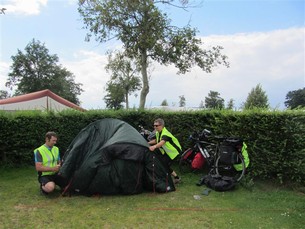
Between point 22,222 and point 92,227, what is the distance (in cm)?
106

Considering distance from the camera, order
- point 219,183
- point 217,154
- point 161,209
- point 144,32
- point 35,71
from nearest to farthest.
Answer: point 161,209 < point 219,183 < point 217,154 < point 144,32 < point 35,71

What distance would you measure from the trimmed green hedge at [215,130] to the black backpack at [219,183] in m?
0.73

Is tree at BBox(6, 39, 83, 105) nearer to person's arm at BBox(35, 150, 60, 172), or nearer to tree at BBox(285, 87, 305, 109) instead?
person's arm at BBox(35, 150, 60, 172)

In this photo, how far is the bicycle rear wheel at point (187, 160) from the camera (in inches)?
274

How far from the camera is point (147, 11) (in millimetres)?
14633

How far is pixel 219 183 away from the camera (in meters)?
5.65

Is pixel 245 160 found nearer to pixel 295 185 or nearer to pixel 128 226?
pixel 295 185

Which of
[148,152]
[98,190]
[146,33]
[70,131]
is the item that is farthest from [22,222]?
[146,33]

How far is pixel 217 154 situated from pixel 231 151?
1.61 feet

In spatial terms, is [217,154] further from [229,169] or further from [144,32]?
[144,32]

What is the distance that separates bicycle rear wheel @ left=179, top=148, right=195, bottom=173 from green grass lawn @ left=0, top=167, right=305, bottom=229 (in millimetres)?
1121

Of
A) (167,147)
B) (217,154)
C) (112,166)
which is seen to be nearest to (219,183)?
(217,154)

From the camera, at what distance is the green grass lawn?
410 cm

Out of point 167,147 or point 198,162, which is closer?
point 167,147
